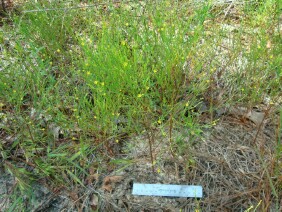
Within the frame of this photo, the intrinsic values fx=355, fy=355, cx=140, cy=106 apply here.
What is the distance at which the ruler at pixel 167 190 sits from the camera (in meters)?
1.86

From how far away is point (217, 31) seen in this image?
2645 millimetres

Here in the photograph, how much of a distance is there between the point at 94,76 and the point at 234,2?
4.78ft

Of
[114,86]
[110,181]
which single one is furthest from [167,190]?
[114,86]

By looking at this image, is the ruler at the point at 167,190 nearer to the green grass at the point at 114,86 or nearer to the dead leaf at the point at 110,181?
the dead leaf at the point at 110,181

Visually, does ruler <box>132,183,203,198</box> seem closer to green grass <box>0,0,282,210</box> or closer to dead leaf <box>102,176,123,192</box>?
dead leaf <box>102,176,123,192</box>

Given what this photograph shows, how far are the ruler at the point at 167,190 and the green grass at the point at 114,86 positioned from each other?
25 cm

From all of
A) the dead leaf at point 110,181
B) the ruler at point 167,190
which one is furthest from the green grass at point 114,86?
the ruler at point 167,190

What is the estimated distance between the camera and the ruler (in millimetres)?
1864

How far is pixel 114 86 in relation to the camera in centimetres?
206

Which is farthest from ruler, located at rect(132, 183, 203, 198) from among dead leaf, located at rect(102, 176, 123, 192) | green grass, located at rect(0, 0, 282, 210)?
green grass, located at rect(0, 0, 282, 210)

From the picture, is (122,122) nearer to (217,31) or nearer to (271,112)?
(271,112)

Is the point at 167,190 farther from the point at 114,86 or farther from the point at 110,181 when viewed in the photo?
the point at 114,86

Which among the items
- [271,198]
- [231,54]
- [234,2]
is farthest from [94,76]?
[234,2]

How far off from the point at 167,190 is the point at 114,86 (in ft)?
2.16
